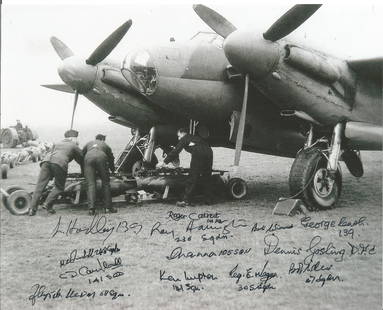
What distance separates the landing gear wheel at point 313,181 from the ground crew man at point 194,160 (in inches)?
72.9

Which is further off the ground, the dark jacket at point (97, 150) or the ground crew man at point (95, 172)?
the dark jacket at point (97, 150)

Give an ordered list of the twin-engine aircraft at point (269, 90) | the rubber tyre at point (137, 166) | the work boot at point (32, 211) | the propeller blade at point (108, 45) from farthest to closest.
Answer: the rubber tyre at point (137, 166) < the propeller blade at point (108, 45) < the work boot at point (32, 211) < the twin-engine aircraft at point (269, 90)

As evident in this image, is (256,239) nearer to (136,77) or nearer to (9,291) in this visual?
(9,291)

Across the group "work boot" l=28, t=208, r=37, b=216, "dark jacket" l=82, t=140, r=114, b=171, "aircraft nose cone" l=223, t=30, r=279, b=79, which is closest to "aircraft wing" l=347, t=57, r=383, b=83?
"aircraft nose cone" l=223, t=30, r=279, b=79

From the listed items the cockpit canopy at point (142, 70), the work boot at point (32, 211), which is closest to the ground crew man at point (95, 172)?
the work boot at point (32, 211)

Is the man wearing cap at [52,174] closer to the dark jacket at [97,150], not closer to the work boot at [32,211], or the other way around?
the work boot at [32,211]

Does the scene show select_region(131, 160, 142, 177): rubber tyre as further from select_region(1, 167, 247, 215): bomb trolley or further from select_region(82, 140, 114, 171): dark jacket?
select_region(82, 140, 114, 171): dark jacket

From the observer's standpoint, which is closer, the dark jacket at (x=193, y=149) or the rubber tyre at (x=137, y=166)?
the dark jacket at (x=193, y=149)

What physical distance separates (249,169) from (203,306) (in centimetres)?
1200

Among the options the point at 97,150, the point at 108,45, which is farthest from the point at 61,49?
the point at 97,150

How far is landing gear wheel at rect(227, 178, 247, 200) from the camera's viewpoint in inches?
391

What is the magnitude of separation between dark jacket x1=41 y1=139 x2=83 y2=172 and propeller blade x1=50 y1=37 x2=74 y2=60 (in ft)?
12.5

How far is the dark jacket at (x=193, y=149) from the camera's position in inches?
362

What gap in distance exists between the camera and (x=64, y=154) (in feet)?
28.4
